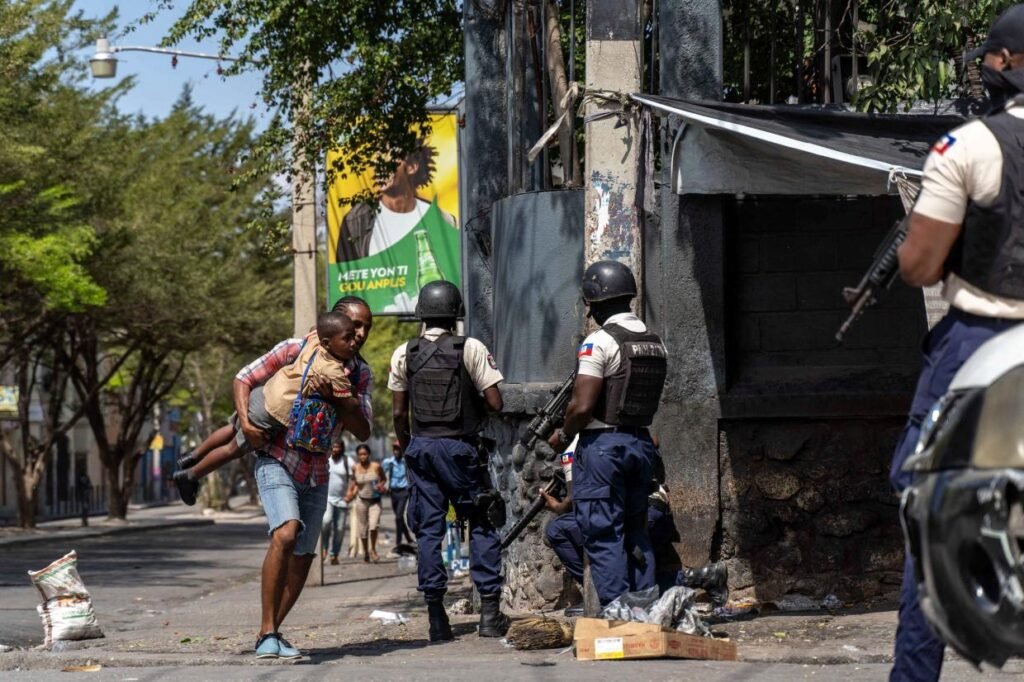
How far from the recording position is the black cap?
4.45 m

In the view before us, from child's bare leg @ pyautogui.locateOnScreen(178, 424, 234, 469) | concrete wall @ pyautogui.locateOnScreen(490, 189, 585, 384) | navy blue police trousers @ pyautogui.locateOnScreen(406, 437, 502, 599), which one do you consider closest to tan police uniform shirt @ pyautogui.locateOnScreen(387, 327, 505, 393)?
navy blue police trousers @ pyautogui.locateOnScreen(406, 437, 502, 599)

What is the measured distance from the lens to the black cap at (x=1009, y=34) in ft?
14.6

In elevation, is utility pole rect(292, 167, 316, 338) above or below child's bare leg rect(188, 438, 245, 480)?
above

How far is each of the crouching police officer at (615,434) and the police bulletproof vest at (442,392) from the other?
1.09 meters

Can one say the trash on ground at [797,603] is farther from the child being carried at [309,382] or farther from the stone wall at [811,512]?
the child being carried at [309,382]

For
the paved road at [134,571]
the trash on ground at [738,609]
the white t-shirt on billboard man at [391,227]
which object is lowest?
the paved road at [134,571]

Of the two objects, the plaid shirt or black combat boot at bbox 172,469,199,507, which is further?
black combat boot at bbox 172,469,199,507

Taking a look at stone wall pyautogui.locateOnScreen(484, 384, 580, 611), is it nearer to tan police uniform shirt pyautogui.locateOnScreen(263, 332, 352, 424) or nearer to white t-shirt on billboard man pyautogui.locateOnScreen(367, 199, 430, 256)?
tan police uniform shirt pyautogui.locateOnScreen(263, 332, 352, 424)

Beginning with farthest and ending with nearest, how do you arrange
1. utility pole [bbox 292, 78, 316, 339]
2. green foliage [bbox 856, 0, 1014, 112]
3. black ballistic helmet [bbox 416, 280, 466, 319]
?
1. utility pole [bbox 292, 78, 316, 339]
2. green foliage [bbox 856, 0, 1014, 112]
3. black ballistic helmet [bbox 416, 280, 466, 319]

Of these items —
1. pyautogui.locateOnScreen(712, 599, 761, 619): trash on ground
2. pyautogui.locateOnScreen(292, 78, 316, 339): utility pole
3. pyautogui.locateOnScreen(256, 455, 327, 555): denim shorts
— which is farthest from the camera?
pyautogui.locateOnScreen(292, 78, 316, 339): utility pole

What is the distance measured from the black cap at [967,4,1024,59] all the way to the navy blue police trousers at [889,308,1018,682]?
2.29ft

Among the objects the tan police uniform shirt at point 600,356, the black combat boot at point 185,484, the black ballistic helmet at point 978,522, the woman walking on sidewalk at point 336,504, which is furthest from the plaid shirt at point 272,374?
the woman walking on sidewalk at point 336,504

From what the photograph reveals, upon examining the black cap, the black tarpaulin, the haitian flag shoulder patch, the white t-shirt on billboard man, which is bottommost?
the haitian flag shoulder patch

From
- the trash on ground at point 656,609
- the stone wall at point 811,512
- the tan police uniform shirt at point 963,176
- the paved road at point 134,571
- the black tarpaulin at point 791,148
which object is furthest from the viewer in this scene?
the paved road at point 134,571
